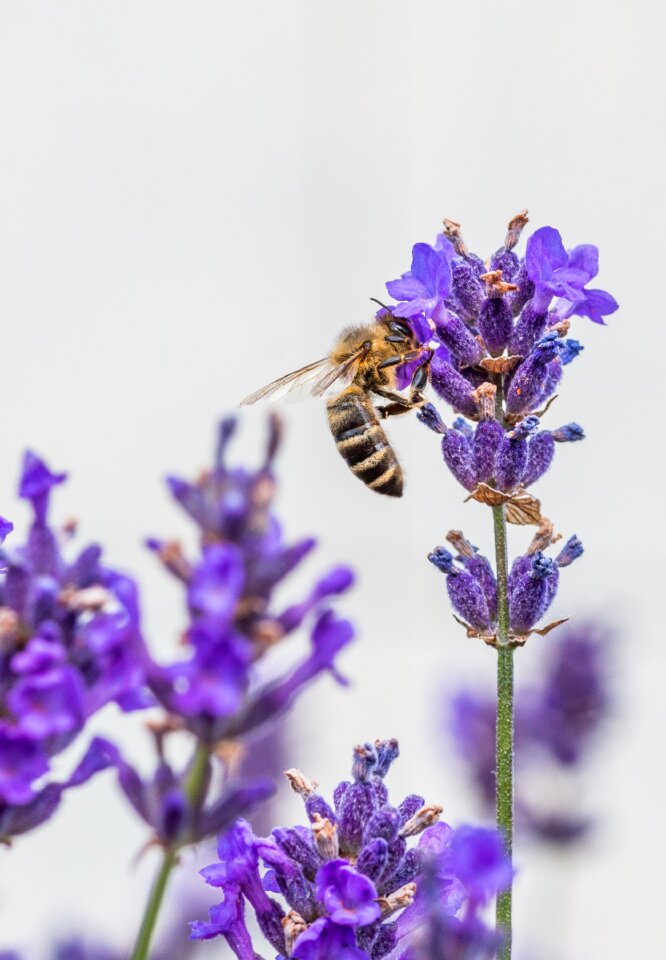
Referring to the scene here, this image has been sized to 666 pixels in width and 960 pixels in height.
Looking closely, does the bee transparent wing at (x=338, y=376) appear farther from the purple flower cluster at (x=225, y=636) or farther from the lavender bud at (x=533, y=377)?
the purple flower cluster at (x=225, y=636)

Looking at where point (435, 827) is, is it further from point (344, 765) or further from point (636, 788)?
point (636, 788)

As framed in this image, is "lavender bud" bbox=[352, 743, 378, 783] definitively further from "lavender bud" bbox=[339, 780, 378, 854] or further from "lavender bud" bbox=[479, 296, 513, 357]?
"lavender bud" bbox=[479, 296, 513, 357]

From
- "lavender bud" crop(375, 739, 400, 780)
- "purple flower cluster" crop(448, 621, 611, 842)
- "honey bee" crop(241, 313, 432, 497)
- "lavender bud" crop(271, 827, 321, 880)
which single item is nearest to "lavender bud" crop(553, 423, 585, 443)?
"honey bee" crop(241, 313, 432, 497)

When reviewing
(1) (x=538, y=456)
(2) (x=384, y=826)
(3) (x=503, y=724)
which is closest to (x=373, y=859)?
(2) (x=384, y=826)

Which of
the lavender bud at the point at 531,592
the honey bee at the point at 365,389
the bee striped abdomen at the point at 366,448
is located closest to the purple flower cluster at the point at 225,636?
the lavender bud at the point at 531,592

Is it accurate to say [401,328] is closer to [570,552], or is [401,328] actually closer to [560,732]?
[570,552]

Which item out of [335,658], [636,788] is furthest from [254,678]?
[636,788]
